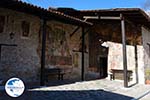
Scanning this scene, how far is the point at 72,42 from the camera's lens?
52.5 ft

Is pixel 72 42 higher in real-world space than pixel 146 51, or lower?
higher

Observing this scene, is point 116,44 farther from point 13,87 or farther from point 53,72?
point 13,87

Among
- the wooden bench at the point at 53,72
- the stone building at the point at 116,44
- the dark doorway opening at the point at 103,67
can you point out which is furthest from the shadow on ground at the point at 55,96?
the dark doorway opening at the point at 103,67

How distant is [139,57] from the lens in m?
15.5

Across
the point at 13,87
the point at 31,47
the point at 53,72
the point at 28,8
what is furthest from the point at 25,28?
the point at 13,87

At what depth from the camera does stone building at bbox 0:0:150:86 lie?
1138cm

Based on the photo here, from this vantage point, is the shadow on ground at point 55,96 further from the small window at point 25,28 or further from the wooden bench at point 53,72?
the small window at point 25,28

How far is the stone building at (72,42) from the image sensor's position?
11375 mm

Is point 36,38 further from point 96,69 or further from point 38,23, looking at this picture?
point 96,69

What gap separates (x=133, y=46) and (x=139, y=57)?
0.74 m

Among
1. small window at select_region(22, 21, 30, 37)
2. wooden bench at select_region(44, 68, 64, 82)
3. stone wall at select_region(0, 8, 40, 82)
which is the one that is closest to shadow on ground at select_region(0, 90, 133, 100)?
stone wall at select_region(0, 8, 40, 82)

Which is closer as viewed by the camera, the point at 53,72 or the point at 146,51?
the point at 53,72

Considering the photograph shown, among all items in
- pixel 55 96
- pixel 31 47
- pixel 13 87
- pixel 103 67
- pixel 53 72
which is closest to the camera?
pixel 13 87

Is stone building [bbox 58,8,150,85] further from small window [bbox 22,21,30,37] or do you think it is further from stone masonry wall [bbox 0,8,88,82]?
small window [bbox 22,21,30,37]
